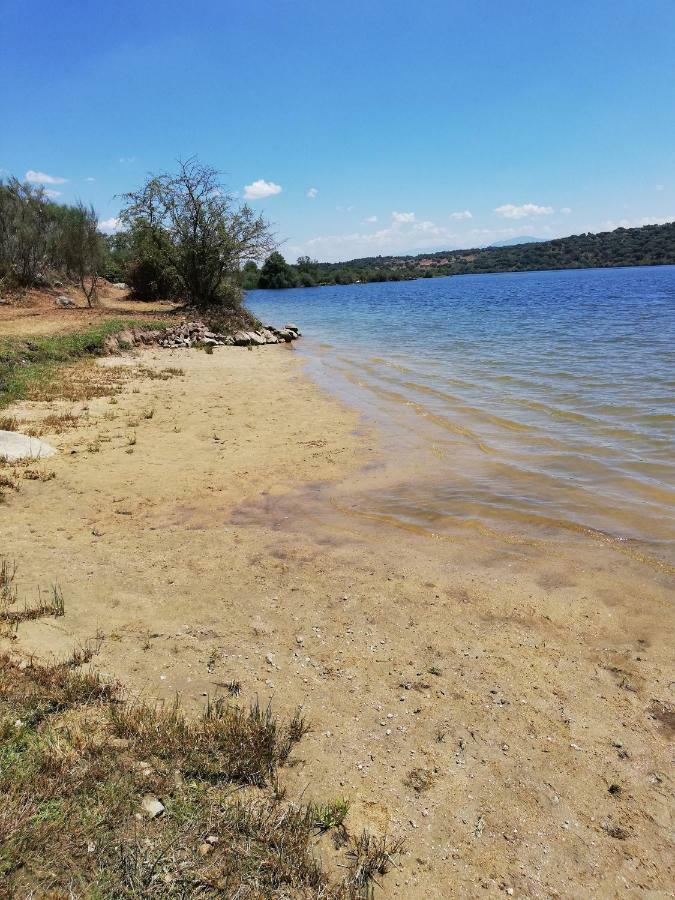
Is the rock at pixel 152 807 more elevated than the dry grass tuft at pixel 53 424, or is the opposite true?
the dry grass tuft at pixel 53 424

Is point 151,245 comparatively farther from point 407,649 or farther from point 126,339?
point 407,649

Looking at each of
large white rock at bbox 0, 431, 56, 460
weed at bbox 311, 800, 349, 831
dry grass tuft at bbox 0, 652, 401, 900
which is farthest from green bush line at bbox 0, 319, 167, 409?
weed at bbox 311, 800, 349, 831

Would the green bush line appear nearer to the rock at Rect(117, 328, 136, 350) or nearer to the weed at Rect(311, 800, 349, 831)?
the rock at Rect(117, 328, 136, 350)

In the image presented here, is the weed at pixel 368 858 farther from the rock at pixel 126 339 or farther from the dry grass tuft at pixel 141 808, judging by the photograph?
the rock at pixel 126 339

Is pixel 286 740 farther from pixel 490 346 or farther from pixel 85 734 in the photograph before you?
pixel 490 346

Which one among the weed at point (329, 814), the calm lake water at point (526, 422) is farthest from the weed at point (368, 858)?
the calm lake water at point (526, 422)

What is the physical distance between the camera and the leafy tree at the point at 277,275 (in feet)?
364

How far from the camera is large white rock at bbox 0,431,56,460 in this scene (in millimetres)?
8250

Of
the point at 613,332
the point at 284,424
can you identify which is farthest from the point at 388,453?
the point at 613,332

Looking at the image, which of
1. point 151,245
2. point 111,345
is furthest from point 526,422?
point 151,245

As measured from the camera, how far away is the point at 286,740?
11.0ft

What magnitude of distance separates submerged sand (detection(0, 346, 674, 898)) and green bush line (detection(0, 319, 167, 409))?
500cm

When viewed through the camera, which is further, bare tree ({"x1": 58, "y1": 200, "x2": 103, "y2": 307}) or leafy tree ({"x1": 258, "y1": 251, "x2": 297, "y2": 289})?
leafy tree ({"x1": 258, "y1": 251, "x2": 297, "y2": 289})

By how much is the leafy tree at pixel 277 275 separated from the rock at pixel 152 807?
113 m
